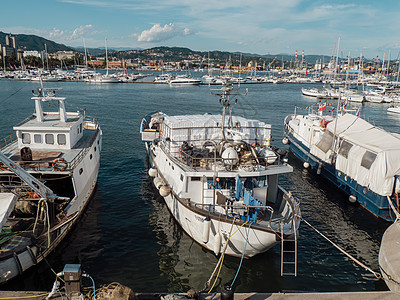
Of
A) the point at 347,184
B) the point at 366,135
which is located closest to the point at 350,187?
the point at 347,184

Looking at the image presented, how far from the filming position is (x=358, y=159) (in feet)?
79.2

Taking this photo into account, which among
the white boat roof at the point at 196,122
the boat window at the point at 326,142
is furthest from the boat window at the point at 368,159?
the white boat roof at the point at 196,122

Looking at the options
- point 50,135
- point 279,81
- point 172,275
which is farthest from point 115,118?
point 279,81

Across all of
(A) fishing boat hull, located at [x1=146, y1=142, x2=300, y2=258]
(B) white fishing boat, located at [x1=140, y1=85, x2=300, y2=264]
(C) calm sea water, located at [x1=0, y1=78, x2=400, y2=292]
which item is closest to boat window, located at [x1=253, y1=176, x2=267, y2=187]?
(B) white fishing boat, located at [x1=140, y1=85, x2=300, y2=264]

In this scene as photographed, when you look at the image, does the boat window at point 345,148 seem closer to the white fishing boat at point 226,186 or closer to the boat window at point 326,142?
the boat window at point 326,142

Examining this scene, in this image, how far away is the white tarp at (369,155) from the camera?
70.8 ft

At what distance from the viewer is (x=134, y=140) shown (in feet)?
139

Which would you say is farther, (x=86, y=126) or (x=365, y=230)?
(x=86, y=126)

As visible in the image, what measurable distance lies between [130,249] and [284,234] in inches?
351

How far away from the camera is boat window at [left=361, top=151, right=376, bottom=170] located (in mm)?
22903

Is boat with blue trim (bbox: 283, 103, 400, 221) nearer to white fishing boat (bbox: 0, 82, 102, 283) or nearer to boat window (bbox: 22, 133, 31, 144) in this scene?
A: white fishing boat (bbox: 0, 82, 102, 283)

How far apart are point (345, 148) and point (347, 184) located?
3.18 m

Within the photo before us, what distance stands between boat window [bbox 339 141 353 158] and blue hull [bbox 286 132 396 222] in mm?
1676

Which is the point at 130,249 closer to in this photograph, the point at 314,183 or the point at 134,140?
the point at 314,183
